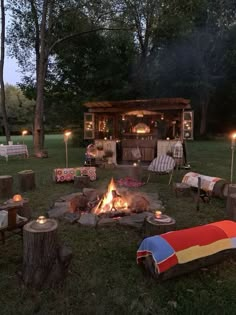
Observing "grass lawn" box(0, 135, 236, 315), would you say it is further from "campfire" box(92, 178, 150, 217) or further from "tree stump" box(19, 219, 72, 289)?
"campfire" box(92, 178, 150, 217)

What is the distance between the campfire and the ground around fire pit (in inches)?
2.9

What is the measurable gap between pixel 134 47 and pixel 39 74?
7.74 meters

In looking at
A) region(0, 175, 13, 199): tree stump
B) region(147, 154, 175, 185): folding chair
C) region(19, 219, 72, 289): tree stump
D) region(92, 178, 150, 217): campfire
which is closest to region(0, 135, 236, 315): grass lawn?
region(19, 219, 72, 289): tree stump

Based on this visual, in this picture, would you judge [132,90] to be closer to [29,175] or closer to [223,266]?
[29,175]

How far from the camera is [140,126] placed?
38.8ft

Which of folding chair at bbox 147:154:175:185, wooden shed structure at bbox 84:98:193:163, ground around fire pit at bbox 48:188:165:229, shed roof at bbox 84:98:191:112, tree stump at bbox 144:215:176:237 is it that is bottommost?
ground around fire pit at bbox 48:188:165:229

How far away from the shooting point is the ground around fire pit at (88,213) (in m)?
4.26

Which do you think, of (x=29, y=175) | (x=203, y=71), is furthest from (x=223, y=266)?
(x=203, y=71)

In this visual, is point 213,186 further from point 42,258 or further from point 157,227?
point 42,258

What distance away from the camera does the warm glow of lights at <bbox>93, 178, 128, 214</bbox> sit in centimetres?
479

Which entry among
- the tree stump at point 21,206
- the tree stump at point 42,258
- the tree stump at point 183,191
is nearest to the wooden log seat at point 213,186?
the tree stump at point 183,191

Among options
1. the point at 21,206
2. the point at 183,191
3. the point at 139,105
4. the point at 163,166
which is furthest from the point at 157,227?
the point at 139,105

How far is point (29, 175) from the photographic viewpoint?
6.46 metres

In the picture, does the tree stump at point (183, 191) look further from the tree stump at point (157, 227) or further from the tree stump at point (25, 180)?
the tree stump at point (25, 180)
